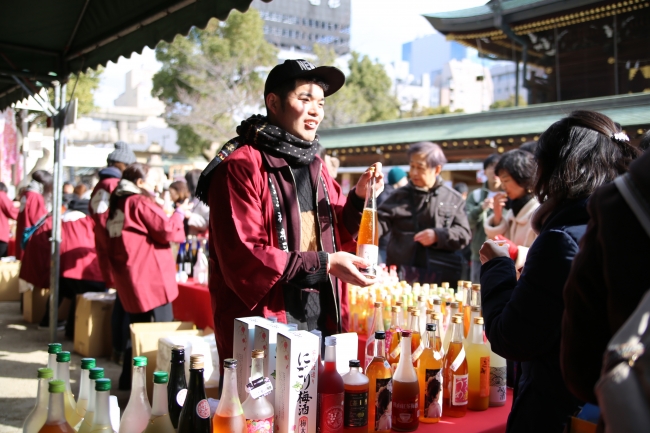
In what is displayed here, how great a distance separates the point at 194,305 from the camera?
5.01 m

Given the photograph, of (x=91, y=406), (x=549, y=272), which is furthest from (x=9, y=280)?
(x=549, y=272)

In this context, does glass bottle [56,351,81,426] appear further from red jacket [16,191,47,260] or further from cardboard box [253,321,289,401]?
red jacket [16,191,47,260]

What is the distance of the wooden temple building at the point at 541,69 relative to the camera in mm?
12703

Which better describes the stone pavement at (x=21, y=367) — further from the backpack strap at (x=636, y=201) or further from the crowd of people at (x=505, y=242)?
the backpack strap at (x=636, y=201)

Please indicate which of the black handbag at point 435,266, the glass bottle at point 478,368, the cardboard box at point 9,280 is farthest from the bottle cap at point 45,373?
the cardboard box at point 9,280

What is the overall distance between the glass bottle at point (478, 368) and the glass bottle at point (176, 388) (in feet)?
3.44

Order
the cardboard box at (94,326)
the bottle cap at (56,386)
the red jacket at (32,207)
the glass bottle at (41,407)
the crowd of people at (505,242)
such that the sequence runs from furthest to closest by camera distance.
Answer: the red jacket at (32,207) → the cardboard box at (94,326) → the glass bottle at (41,407) → the bottle cap at (56,386) → the crowd of people at (505,242)

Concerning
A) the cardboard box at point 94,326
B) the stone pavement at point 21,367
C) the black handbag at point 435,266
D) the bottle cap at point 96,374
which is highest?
the black handbag at point 435,266

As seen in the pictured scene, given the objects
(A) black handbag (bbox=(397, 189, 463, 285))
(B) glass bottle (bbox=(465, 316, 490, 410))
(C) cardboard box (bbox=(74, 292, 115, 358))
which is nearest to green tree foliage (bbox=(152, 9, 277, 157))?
(C) cardboard box (bbox=(74, 292, 115, 358))

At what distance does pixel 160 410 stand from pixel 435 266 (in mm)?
3278

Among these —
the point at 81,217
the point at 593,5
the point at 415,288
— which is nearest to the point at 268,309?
the point at 415,288

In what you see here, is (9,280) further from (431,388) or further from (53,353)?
(431,388)

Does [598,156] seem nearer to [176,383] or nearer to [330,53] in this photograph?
[176,383]

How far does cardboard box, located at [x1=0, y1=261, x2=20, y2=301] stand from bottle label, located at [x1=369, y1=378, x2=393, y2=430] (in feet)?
27.0
